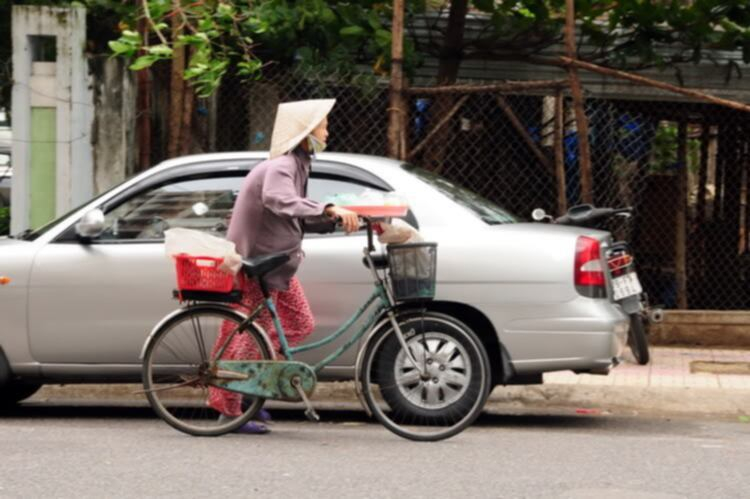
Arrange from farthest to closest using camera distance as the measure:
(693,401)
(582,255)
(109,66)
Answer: (109,66) < (693,401) < (582,255)

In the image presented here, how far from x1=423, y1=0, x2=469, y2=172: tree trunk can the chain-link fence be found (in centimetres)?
2

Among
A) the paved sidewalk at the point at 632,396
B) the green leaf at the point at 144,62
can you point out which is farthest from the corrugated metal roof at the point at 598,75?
the paved sidewalk at the point at 632,396

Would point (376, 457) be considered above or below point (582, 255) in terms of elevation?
below

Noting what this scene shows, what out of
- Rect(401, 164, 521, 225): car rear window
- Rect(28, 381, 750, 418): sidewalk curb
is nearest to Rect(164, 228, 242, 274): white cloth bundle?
Rect(401, 164, 521, 225): car rear window

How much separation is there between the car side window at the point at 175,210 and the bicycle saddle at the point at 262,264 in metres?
0.94

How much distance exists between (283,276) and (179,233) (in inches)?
25.2

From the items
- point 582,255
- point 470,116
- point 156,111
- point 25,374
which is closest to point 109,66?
point 156,111

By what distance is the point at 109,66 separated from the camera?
1138 centimetres

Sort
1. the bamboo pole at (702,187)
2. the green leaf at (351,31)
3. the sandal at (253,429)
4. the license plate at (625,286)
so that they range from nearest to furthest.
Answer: the sandal at (253,429), the license plate at (625,286), the green leaf at (351,31), the bamboo pole at (702,187)

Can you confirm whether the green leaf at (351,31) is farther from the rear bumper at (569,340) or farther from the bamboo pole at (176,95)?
the rear bumper at (569,340)

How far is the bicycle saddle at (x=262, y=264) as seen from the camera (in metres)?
7.59

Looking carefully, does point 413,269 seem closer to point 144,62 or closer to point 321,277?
point 321,277

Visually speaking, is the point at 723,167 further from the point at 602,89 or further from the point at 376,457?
the point at 376,457

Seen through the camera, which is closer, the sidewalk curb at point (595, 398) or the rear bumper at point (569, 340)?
the rear bumper at point (569, 340)
